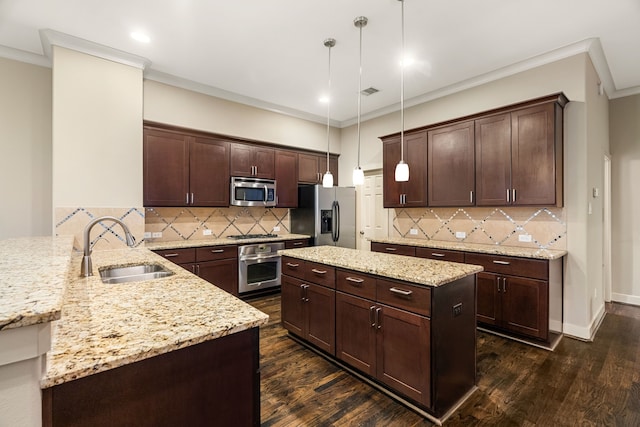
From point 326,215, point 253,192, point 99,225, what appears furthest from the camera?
point 326,215

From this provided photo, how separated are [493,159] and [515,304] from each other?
160cm

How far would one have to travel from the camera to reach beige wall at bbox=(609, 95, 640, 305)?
4.00 metres

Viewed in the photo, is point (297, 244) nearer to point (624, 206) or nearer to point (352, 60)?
point (352, 60)

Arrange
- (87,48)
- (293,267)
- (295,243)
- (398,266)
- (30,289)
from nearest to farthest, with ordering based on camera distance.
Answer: (30,289) < (398,266) < (293,267) < (87,48) < (295,243)

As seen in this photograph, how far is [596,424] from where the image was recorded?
74.4 inches

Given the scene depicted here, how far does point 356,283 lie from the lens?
2.30 metres

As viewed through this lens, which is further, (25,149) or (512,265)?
(25,149)

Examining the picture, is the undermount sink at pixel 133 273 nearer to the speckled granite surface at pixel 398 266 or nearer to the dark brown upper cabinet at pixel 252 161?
the speckled granite surface at pixel 398 266

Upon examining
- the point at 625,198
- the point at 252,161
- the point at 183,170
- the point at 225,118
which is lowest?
the point at 625,198

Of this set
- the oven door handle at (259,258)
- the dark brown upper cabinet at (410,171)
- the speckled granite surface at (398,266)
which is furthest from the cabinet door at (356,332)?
the dark brown upper cabinet at (410,171)

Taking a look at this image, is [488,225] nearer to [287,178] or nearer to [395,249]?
[395,249]

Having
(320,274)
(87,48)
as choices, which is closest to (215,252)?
(320,274)

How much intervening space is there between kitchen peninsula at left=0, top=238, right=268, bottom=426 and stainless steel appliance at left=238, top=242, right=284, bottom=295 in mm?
2823

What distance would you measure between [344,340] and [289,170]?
131 inches
